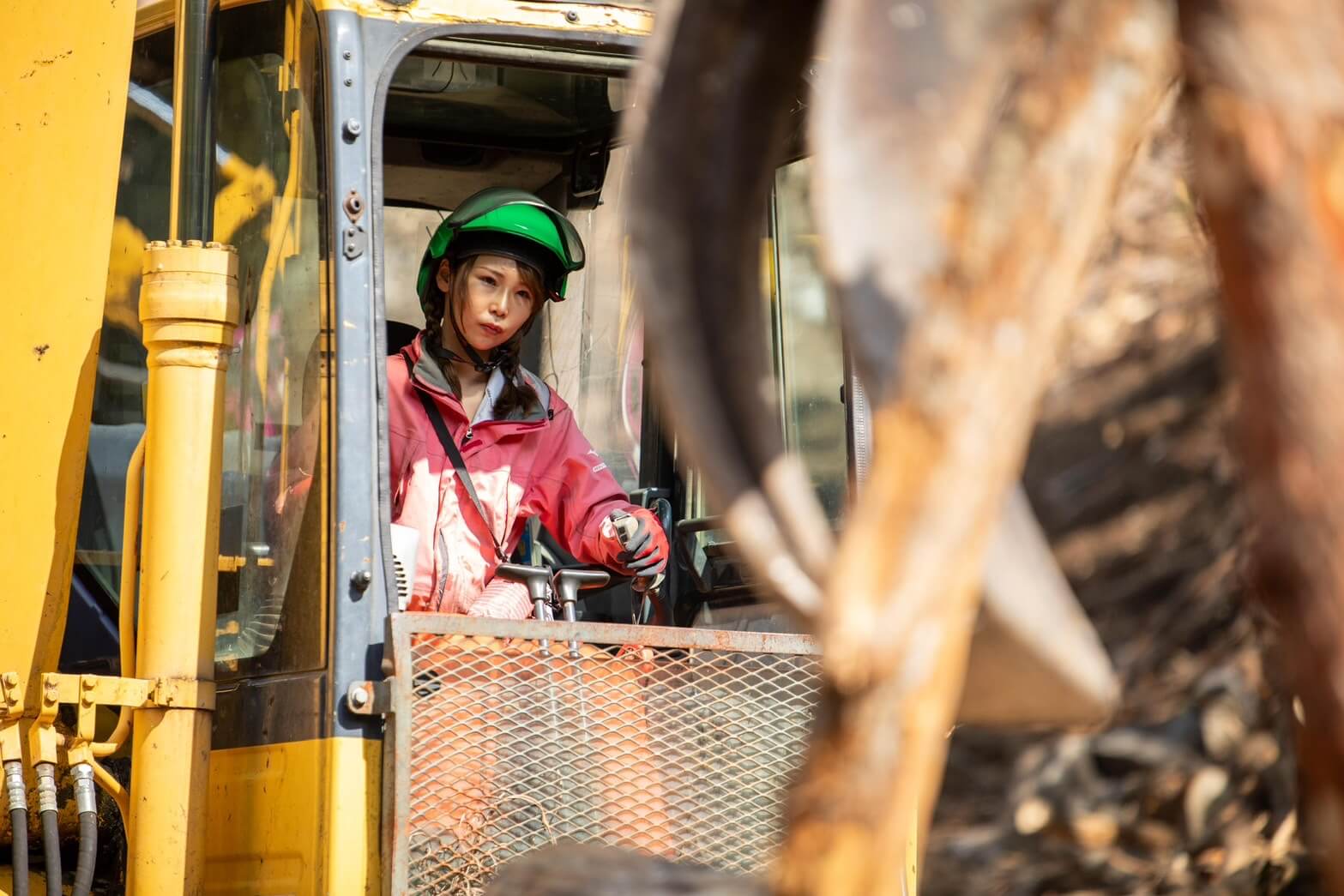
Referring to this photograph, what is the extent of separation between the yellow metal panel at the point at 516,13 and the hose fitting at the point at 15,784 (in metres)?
1.18

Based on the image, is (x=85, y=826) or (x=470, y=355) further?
(x=470, y=355)

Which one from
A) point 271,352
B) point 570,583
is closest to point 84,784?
point 271,352

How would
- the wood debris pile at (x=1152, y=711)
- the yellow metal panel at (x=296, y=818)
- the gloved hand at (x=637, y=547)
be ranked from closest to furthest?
1. the wood debris pile at (x=1152, y=711)
2. the yellow metal panel at (x=296, y=818)
3. the gloved hand at (x=637, y=547)

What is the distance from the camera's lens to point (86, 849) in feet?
7.94

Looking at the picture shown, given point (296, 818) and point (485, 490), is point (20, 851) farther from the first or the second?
point (485, 490)

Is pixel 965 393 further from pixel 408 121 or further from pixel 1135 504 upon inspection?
pixel 408 121

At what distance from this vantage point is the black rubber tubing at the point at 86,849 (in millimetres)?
2418

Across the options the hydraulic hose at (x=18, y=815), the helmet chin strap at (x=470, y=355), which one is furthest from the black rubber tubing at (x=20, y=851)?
the helmet chin strap at (x=470, y=355)

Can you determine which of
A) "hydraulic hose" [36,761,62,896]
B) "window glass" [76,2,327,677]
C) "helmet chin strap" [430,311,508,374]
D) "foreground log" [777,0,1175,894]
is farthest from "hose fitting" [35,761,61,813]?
"foreground log" [777,0,1175,894]

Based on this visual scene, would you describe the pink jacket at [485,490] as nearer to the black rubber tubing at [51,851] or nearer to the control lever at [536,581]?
the control lever at [536,581]

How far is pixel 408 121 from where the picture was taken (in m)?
3.77

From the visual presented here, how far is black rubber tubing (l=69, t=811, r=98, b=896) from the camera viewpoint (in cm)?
242

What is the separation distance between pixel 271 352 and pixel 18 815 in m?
0.77

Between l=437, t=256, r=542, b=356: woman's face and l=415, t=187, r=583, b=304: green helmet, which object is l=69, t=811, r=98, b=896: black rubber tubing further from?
l=415, t=187, r=583, b=304: green helmet
